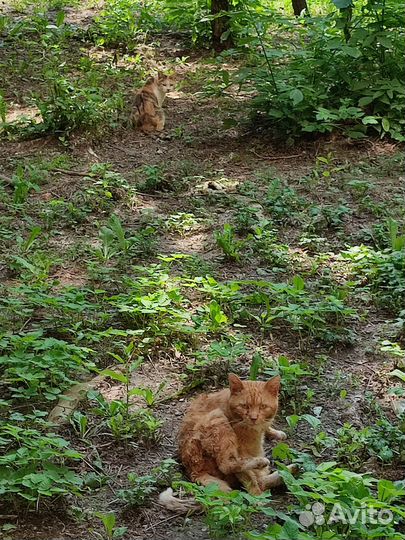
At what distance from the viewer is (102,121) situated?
9461 mm

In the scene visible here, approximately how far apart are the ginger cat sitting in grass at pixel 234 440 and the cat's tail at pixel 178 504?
115 mm

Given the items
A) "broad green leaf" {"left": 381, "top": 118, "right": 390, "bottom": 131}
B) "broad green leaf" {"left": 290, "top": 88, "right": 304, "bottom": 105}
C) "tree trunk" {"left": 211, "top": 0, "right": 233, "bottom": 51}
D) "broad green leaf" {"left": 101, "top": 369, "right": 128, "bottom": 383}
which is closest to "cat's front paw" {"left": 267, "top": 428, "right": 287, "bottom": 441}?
"broad green leaf" {"left": 101, "top": 369, "right": 128, "bottom": 383}

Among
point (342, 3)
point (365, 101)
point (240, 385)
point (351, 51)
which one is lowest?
point (365, 101)

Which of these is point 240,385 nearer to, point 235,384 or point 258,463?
point 235,384

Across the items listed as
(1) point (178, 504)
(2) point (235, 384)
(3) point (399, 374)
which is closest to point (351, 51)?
(3) point (399, 374)

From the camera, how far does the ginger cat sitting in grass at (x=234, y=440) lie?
3.98 meters

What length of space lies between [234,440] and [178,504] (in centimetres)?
44

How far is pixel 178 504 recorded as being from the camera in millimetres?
3861

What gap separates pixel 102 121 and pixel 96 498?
6.27m

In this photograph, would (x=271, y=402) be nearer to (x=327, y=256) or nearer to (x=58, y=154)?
(x=327, y=256)

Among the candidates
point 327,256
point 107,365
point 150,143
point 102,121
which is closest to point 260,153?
point 150,143

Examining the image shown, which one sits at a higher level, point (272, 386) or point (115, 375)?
point (272, 386)

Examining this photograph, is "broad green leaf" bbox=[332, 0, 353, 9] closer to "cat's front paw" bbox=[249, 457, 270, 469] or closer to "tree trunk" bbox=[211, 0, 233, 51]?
"tree trunk" bbox=[211, 0, 233, 51]

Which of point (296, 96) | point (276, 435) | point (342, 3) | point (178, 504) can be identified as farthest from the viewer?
point (296, 96)
